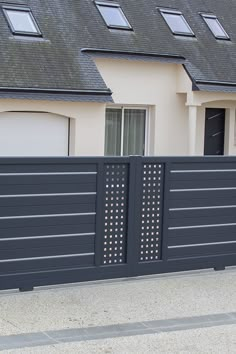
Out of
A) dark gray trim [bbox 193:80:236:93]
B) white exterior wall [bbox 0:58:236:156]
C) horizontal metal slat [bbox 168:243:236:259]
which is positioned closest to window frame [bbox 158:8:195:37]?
white exterior wall [bbox 0:58:236:156]

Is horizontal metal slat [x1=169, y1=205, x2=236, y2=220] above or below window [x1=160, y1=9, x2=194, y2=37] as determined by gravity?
below

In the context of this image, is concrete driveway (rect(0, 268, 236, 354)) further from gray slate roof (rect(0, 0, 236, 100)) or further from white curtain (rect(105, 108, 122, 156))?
white curtain (rect(105, 108, 122, 156))

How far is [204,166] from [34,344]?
3.45m

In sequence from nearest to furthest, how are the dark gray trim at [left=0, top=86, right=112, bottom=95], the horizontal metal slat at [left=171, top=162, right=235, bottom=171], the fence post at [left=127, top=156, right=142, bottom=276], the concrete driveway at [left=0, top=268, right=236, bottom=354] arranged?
the concrete driveway at [left=0, top=268, right=236, bottom=354], the fence post at [left=127, top=156, right=142, bottom=276], the horizontal metal slat at [left=171, top=162, right=235, bottom=171], the dark gray trim at [left=0, top=86, right=112, bottom=95]

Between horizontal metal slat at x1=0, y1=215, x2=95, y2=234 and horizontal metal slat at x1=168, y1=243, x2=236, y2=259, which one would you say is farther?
horizontal metal slat at x1=168, y1=243, x2=236, y2=259

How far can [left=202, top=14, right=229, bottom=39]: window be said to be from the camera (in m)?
20.8

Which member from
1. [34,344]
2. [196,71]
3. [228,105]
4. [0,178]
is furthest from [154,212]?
[228,105]

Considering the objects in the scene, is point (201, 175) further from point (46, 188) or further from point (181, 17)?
point (181, 17)

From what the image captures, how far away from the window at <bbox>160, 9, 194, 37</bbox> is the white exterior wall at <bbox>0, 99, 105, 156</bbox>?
155 inches

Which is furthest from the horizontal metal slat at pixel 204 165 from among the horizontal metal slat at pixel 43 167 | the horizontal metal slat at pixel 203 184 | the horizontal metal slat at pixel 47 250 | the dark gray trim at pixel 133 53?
the dark gray trim at pixel 133 53

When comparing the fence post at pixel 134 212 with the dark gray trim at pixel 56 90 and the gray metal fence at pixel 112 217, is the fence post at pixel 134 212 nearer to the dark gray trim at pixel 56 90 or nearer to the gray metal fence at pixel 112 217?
the gray metal fence at pixel 112 217

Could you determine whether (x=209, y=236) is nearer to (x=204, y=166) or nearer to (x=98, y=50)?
(x=204, y=166)

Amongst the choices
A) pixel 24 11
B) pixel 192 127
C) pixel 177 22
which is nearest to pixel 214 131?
pixel 192 127

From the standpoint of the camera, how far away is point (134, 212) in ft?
27.3
